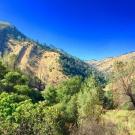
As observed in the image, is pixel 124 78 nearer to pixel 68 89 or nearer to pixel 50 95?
pixel 68 89

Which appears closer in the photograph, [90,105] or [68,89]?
[90,105]

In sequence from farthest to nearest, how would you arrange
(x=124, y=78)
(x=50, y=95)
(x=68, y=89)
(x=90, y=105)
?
(x=50, y=95) < (x=68, y=89) < (x=90, y=105) < (x=124, y=78)

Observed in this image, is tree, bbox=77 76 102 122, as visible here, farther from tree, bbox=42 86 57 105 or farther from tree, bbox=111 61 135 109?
tree, bbox=42 86 57 105

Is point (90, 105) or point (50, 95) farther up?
point (50, 95)

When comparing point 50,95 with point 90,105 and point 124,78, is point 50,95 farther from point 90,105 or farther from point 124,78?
point 124,78

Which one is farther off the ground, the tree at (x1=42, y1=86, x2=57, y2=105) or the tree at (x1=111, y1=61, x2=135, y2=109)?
the tree at (x1=111, y1=61, x2=135, y2=109)

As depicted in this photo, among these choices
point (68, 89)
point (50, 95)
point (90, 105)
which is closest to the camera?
point (90, 105)

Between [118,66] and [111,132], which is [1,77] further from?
[111,132]

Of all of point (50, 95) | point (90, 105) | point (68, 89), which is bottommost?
point (90, 105)

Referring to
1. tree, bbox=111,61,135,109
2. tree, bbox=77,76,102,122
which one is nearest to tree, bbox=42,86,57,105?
tree, bbox=77,76,102,122

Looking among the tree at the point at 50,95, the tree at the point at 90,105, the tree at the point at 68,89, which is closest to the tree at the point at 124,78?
the tree at the point at 90,105

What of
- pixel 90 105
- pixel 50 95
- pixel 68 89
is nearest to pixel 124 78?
pixel 90 105

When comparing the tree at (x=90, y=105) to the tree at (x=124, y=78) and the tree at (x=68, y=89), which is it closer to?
the tree at (x=124, y=78)

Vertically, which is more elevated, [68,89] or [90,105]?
[68,89]
